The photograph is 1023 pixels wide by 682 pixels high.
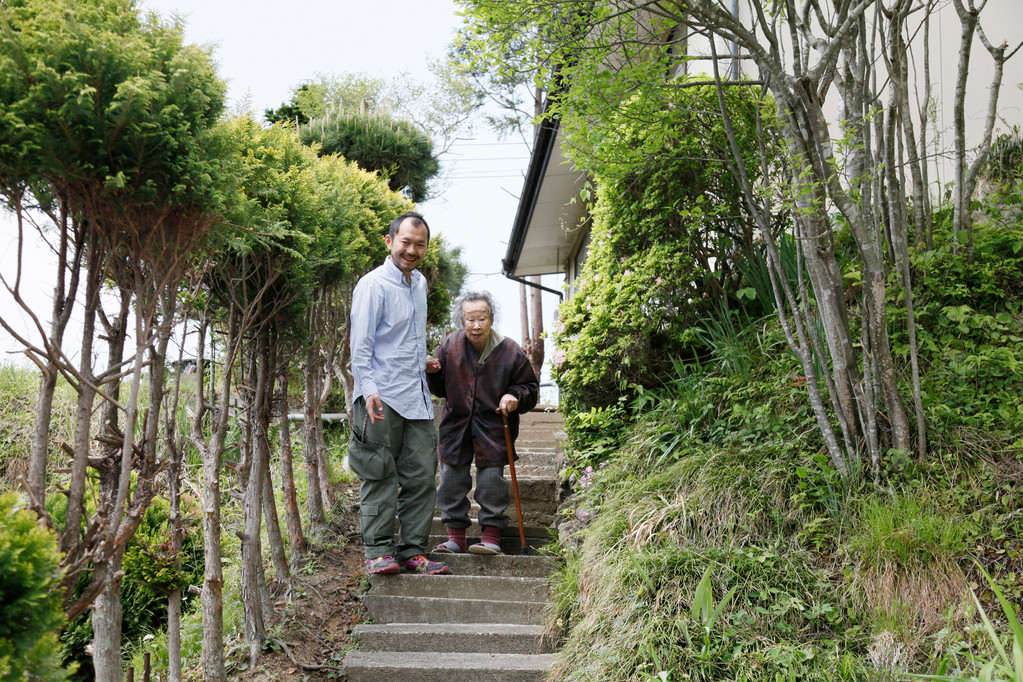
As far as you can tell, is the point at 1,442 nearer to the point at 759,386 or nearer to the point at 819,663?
the point at 759,386

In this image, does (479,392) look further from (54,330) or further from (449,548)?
(54,330)

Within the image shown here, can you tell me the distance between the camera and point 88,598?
7.61ft

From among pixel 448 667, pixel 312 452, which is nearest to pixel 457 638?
pixel 448 667

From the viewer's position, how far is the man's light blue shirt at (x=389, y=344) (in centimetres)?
413

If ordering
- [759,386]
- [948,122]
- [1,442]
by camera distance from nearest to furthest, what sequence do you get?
[759,386] < [948,122] < [1,442]

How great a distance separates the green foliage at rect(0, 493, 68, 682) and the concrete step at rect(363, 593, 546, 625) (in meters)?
2.61

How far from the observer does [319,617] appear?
4.52 meters

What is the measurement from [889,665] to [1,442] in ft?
31.6

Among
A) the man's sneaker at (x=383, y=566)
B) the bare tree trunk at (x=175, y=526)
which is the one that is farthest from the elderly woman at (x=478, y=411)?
the bare tree trunk at (x=175, y=526)

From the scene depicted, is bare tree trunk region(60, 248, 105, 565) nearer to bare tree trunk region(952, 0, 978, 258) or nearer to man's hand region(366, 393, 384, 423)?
man's hand region(366, 393, 384, 423)

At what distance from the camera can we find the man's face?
4.34 meters

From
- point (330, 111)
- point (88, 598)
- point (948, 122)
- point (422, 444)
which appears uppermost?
point (330, 111)

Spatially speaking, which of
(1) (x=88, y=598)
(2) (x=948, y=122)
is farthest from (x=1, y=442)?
(2) (x=948, y=122)

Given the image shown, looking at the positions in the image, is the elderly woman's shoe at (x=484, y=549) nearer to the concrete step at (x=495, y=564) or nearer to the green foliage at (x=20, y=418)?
the concrete step at (x=495, y=564)
